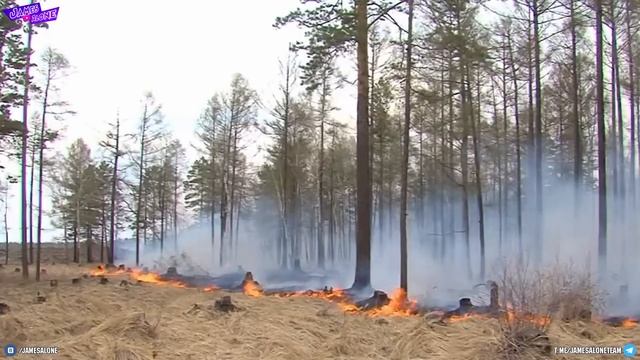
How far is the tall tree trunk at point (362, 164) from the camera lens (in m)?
16.6

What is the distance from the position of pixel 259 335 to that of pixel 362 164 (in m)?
9.26

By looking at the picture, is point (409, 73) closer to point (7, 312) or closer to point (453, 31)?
point (453, 31)

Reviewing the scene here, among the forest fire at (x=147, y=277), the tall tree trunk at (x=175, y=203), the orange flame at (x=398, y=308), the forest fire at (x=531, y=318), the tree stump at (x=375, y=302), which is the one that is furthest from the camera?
the tall tree trunk at (x=175, y=203)

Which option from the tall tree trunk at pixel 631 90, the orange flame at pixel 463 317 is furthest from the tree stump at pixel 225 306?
the tall tree trunk at pixel 631 90

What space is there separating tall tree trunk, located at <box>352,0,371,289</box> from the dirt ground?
5.10 meters

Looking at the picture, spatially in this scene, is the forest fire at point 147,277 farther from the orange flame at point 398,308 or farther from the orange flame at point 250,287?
the orange flame at point 398,308

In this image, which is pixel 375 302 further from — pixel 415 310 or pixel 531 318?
pixel 531 318

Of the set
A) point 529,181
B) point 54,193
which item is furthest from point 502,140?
point 54,193

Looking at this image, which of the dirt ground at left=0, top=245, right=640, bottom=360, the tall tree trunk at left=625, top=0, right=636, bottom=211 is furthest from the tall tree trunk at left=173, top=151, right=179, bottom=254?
the dirt ground at left=0, top=245, right=640, bottom=360

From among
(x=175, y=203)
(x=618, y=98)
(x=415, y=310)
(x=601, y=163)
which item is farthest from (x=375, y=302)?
(x=175, y=203)

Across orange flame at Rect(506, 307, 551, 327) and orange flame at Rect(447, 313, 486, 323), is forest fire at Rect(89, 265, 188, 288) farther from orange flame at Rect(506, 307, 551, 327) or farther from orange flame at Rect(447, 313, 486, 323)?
orange flame at Rect(506, 307, 551, 327)

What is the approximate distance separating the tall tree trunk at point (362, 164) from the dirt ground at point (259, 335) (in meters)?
5.10

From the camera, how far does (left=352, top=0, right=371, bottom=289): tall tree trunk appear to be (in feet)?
54.5

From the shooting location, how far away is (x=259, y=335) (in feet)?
28.8
